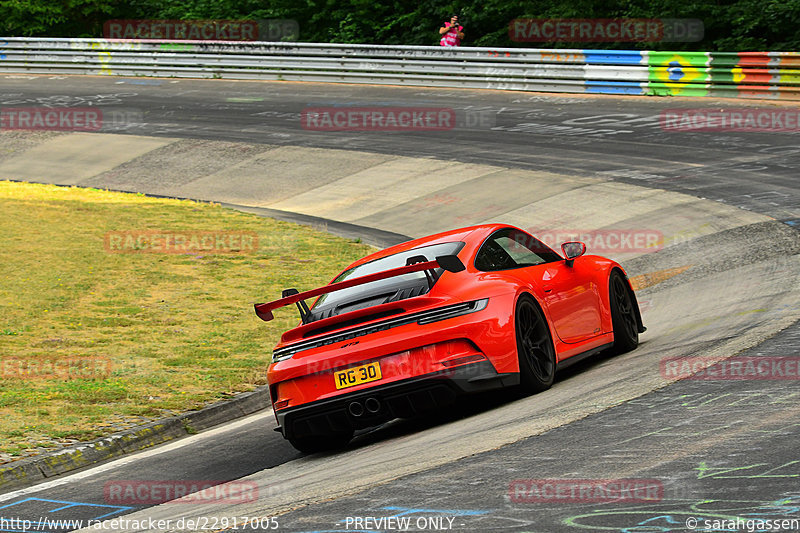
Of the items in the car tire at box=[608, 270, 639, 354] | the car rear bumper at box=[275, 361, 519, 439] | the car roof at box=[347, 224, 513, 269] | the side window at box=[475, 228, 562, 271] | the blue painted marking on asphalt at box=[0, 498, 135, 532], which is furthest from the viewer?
the car tire at box=[608, 270, 639, 354]

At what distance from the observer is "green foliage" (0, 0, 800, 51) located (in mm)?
29297

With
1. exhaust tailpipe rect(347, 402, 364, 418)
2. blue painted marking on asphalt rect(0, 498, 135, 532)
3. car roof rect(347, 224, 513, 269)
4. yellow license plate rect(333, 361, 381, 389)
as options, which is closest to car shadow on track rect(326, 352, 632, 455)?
exhaust tailpipe rect(347, 402, 364, 418)

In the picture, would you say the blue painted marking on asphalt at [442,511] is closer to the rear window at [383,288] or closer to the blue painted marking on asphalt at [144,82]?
the rear window at [383,288]

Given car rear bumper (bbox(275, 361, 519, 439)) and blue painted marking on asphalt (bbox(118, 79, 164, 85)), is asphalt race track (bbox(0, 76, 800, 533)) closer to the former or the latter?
car rear bumper (bbox(275, 361, 519, 439))

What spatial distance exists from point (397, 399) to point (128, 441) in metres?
2.53

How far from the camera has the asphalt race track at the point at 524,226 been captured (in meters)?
5.28

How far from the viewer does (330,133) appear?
26.9 m

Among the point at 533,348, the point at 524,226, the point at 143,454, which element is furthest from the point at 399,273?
the point at 524,226

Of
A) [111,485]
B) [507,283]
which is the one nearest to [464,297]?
[507,283]

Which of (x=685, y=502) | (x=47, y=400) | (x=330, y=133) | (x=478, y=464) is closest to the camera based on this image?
(x=685, y=502)

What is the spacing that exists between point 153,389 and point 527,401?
153 inches

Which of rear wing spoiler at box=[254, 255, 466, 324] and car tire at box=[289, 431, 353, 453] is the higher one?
rear wing spoiler at box=[254, 255, 466, 324]

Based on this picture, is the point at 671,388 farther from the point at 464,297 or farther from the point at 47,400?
the point at 47,400

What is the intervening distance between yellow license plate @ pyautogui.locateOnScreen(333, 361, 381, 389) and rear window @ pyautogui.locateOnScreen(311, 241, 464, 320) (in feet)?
1.96
